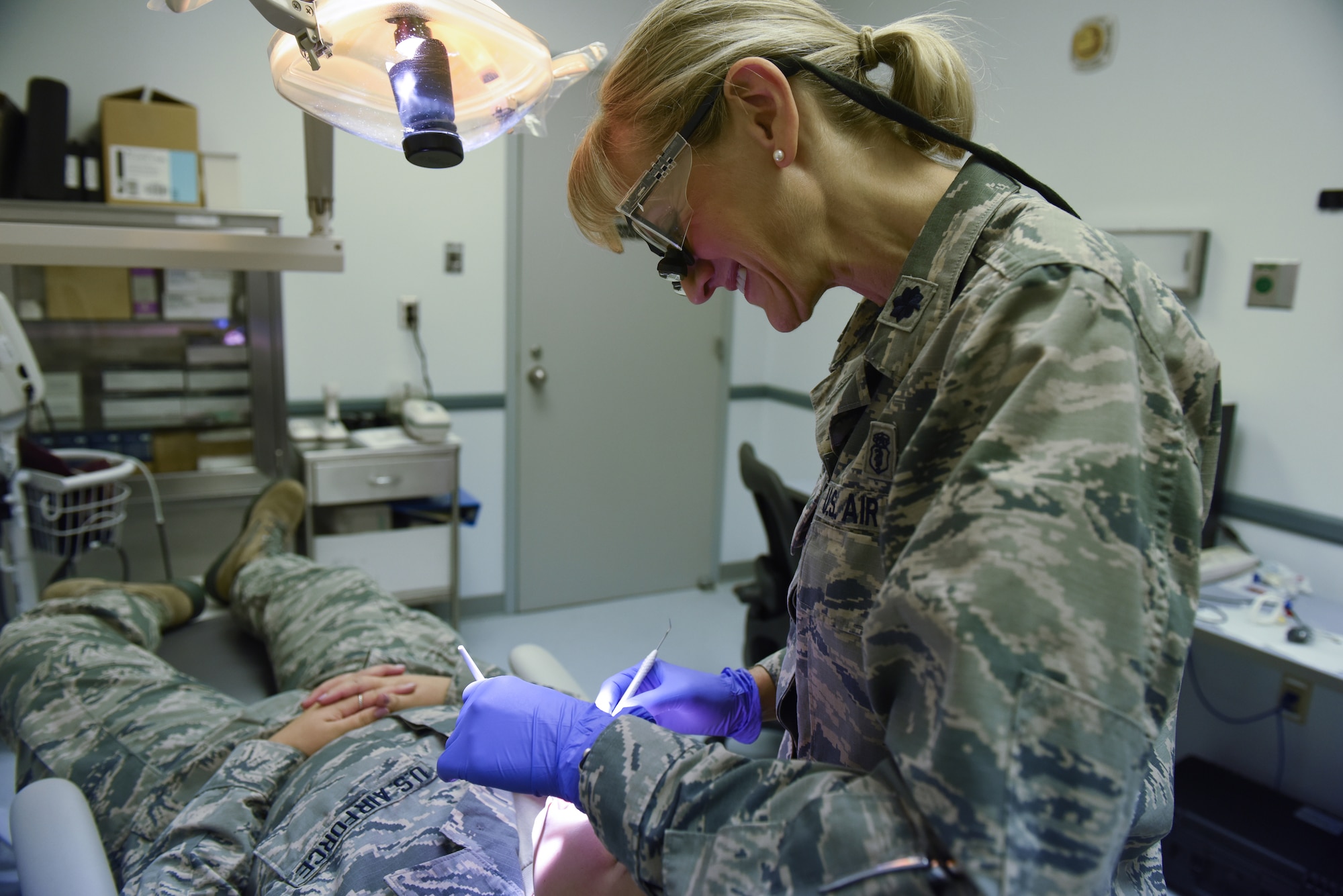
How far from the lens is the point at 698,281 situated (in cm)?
95

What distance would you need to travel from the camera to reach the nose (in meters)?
0.94

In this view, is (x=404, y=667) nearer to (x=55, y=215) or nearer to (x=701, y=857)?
(x=701, y=857)

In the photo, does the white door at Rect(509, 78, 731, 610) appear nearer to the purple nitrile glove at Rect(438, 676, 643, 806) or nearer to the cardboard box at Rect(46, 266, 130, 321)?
the cardboard box at Rect(46, 266, 130, 321)

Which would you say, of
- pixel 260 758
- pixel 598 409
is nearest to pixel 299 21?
pixel 260 758

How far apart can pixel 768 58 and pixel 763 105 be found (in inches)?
1.6

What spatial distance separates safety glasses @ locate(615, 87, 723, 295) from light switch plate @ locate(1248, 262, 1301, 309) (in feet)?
6.39

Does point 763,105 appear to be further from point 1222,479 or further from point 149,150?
point 149,150

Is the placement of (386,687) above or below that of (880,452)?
below

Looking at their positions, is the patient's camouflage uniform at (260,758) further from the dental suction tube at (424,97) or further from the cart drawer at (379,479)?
the dental suction tube at (424,97)

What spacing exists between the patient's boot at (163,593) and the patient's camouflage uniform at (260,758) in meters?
0.06

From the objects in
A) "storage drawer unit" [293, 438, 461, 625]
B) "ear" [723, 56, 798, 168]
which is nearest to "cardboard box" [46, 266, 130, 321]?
"storage drawer unit" [293, 438, 461, 625]

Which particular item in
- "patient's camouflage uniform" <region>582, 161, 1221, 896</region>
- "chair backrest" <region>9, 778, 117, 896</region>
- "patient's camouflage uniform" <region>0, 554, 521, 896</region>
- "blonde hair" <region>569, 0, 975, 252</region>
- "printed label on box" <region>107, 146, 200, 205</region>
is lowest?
"patient's camouflage uniform" <region>0, 554, 521, 896</region>

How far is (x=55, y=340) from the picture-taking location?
2.63 meters

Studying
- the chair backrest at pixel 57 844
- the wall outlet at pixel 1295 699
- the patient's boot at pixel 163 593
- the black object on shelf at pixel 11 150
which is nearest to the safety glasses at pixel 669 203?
the chair backrest at pixel 57 844
